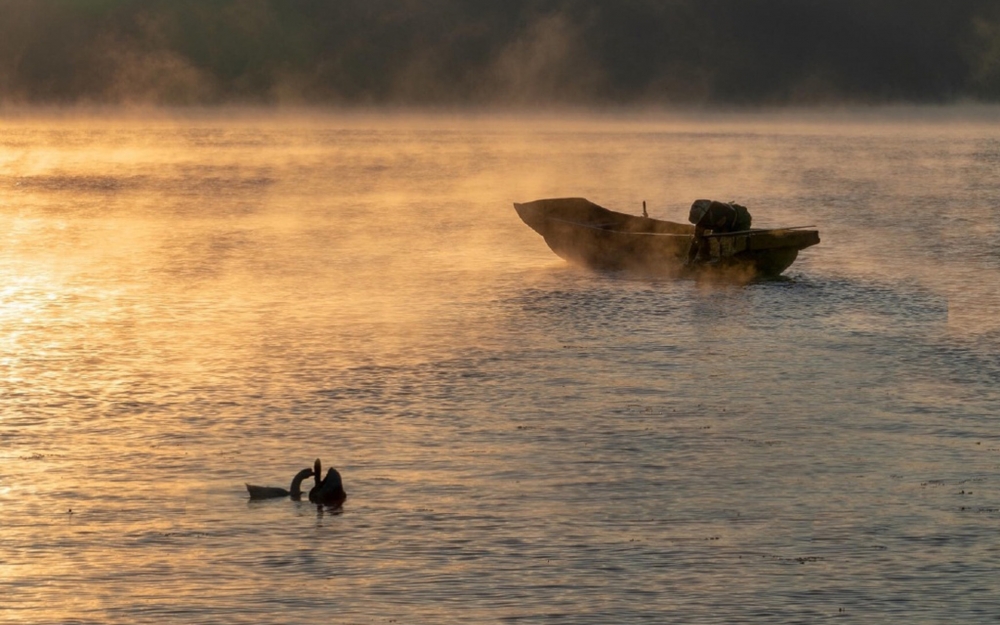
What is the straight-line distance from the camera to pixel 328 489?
20.8 meters

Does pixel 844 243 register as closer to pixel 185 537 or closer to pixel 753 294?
pixel 753 294

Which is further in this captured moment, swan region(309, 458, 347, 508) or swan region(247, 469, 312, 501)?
swan region(247, 469, 312, 501)

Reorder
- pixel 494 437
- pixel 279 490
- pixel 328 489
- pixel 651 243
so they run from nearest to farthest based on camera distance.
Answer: pixel 328 489, pixel 279 490, pixel 494 437, pixel 651 243

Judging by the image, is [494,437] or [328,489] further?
[494,437]

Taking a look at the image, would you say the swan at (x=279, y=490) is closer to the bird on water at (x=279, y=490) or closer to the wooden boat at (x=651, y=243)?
the bird on water at (x=279, y=490)

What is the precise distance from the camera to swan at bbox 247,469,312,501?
69.3 feet

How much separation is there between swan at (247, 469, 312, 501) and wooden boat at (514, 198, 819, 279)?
87.8 ft

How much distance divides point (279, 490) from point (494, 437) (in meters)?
5.02

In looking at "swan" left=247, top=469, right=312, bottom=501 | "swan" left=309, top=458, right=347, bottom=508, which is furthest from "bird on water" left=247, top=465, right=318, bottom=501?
"swan" left=309, top=458, right=347, bottom=508

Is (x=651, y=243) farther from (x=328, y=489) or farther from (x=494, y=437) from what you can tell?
(x=328, y=489)

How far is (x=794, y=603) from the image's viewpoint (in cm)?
1706

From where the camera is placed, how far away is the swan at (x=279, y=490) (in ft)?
69.3

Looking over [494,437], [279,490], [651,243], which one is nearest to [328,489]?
[279,490]

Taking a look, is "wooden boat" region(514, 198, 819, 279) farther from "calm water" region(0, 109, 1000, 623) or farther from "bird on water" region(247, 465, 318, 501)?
"bird on water" region(247, 465, 318, 501)
